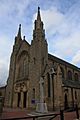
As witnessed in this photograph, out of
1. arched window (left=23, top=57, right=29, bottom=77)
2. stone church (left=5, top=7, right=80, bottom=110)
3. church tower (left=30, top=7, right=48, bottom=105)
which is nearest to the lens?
stone church (left=5, top=7, right=80, bottom=110)

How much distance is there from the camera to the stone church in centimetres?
2712

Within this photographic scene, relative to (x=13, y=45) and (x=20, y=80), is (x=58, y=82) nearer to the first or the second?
(x=20, y=80)

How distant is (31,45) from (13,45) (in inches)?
375

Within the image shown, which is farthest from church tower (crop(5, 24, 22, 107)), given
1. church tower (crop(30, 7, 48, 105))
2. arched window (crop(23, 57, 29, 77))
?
church tower (crop(30, 7, 48, 105))

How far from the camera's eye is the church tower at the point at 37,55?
28922 mm

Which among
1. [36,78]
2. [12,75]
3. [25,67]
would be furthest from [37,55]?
[12,75]

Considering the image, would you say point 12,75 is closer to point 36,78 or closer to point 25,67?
point 25,67

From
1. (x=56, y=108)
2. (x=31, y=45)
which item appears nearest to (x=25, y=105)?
(x=56, y=108)

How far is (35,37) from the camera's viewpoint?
3259 centimetres

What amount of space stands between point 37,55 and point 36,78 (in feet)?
15.9

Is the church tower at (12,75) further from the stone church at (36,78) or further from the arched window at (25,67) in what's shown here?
the arched window at (25,67)

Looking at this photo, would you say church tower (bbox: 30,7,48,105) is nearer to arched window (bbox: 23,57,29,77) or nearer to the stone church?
the stone church

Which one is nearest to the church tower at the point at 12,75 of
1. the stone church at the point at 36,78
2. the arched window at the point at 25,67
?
the stone church at the point at 36,78

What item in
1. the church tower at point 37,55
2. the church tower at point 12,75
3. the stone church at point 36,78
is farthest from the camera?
the church tower at point 12,75
